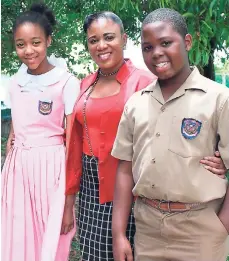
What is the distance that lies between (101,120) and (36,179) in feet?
1.95

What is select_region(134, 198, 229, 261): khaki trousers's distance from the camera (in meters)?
1.76

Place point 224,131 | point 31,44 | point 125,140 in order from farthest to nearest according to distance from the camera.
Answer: point 31,44 → point 125,140 → point 224,131

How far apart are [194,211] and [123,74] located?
2.57 ft

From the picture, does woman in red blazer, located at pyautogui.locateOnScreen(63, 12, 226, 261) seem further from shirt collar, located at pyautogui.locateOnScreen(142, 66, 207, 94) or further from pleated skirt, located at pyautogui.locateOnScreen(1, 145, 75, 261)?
shirt collar, located at pyautogui.locateOnScreen(142, 66, 207, 94)

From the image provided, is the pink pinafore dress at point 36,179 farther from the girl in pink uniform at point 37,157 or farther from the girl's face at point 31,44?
the girl's face at point 31,44

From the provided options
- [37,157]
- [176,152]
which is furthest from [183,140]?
[37,157]

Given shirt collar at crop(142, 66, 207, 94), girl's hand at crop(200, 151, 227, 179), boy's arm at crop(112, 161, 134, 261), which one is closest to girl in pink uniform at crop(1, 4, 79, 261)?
boy's arm at crop(112, 161, 134, 261)

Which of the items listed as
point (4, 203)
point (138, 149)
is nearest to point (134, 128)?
point (138, 149)

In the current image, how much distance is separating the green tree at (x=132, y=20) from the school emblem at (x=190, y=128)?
94cm

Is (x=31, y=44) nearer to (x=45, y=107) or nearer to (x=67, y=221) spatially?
(x=45, y=107)

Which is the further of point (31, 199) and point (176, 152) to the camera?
point (31, 199)

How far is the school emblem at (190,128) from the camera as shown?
5.72 feet

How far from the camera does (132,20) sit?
3922 mm

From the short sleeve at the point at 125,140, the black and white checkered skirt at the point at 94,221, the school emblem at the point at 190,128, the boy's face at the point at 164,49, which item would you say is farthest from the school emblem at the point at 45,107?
the school emblem at the point at 190,128
